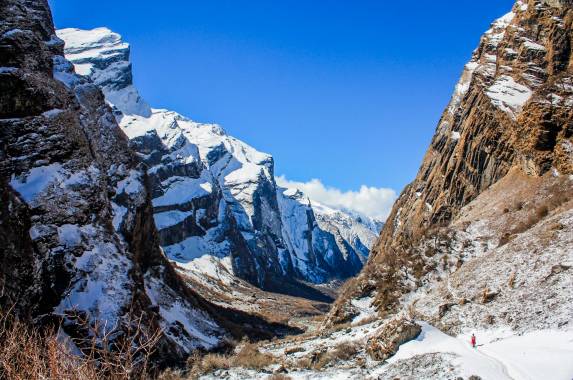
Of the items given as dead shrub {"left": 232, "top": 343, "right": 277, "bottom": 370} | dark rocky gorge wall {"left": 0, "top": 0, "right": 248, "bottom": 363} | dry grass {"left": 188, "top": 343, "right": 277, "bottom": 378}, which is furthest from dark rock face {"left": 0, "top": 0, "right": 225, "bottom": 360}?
dead shrub {"left": 232, "top": 343, "right": 277, "bottom": 370}

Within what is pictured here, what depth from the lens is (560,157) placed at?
3997cm

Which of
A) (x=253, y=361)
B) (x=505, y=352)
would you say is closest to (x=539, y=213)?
(x=505, y=352)

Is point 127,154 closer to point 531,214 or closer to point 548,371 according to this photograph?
point 531,214

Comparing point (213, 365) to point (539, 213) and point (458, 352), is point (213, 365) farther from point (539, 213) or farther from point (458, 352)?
point (539, 213)

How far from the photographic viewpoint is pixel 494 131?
52344mm

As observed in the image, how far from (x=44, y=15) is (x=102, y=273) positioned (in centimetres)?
4735

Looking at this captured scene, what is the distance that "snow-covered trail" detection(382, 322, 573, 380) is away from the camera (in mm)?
16281

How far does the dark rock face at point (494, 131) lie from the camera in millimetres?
41594

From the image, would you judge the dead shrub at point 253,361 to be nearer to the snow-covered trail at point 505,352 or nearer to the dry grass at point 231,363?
the dry grass at point 231,363

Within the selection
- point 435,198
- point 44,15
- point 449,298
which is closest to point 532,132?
point 435,198

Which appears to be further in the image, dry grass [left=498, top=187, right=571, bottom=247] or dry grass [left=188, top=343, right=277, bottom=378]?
dry grass [left=498, top=187, right=571, bottom=247]

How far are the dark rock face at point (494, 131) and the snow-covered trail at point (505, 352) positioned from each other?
13.4 m

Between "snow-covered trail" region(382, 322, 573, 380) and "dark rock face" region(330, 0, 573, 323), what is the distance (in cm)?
1339

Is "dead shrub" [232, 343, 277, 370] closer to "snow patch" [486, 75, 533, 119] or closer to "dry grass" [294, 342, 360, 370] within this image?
"dry grass" [294, 342, 360, 370]
